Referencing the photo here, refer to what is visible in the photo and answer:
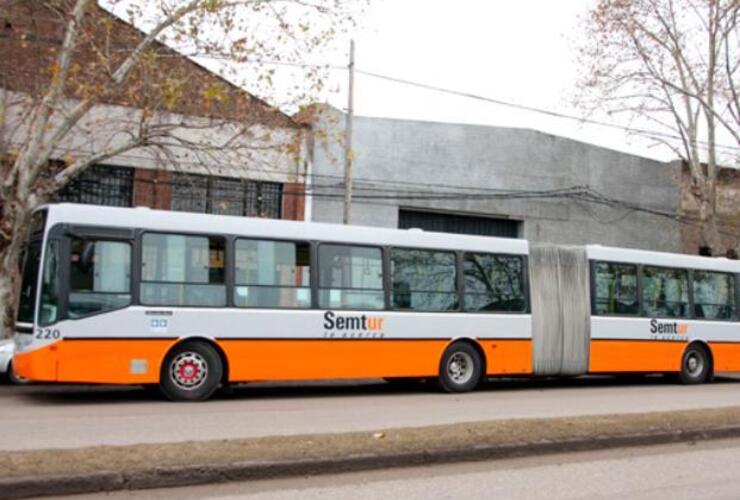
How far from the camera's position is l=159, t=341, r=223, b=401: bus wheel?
12016 millimetres

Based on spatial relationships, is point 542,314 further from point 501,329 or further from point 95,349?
point 95,349

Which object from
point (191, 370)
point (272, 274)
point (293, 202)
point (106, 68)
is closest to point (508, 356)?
point (272, 274)

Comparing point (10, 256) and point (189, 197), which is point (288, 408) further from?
point (189, 197)

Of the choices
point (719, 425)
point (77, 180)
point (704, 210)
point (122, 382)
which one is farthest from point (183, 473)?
point (704, 210)

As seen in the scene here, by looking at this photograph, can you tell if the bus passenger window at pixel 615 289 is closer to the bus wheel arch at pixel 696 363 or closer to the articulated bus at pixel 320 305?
the articulated bus at pixel 320 305

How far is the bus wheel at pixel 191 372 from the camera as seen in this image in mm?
12016

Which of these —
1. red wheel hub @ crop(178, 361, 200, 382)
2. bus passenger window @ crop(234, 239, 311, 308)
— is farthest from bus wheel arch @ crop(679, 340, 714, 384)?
red wheel hub @ crop(178, 361, 200, 382)

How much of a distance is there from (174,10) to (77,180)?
7389 mm

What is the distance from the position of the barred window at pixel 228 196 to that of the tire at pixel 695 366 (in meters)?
10.5

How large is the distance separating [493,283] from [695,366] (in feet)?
19.2

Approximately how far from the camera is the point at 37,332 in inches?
447

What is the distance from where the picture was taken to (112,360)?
11.5 metres

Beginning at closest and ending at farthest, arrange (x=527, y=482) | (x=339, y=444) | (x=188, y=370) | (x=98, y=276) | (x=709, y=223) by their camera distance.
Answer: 1. (x=527, y=482)
2. (x=339, y=444)
3. (x=98, y=276)
4. (x=188, y=370)
5. (x=709, y=223)

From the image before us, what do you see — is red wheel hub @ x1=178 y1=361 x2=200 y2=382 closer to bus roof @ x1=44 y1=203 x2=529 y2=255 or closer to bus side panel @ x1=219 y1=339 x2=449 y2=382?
bus side panel @ x1=219 y1=339 x2=449 y2=382
